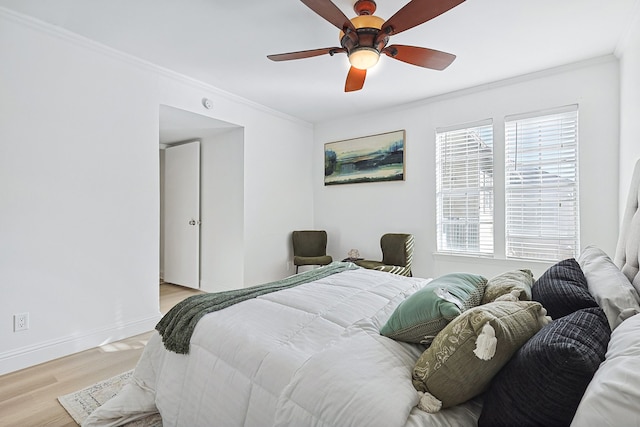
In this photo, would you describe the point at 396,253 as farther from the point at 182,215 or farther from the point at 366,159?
the point at 182,215

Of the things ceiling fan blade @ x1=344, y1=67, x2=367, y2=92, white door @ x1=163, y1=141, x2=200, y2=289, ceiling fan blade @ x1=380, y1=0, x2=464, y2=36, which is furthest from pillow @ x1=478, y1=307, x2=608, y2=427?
white door @ x1=163, y1=141, x2=200, y2=289

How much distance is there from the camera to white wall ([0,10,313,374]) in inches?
93.4

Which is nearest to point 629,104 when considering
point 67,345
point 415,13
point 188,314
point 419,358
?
point 415,13

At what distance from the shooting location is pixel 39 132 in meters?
2.49

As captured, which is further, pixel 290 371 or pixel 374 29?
pixel 374 29

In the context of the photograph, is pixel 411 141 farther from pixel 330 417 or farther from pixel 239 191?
pixel 330 417

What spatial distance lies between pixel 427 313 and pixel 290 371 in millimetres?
540

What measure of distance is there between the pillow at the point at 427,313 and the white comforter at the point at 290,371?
5 cm

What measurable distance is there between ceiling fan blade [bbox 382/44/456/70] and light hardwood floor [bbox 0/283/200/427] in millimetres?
2956

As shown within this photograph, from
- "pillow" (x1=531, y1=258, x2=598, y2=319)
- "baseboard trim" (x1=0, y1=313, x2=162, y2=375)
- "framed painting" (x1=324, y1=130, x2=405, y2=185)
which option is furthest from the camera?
"framed painting" (x1=324, y1=130, x2=405, y2=185)

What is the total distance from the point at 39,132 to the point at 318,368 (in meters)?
2.80

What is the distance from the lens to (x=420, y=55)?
7.69 ft

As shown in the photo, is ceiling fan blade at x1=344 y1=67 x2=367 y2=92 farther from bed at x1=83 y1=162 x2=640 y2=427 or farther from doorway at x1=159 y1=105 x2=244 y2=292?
doorway at x1=159 y1=105 x2=244 y2=292

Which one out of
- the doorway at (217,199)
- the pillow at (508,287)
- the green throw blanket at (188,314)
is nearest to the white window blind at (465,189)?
the pillow at (508,287)
